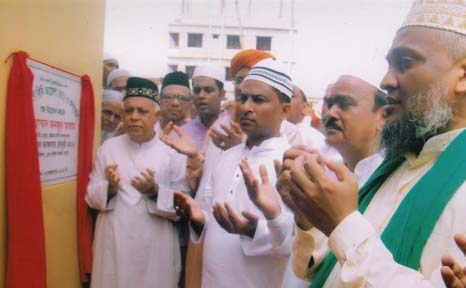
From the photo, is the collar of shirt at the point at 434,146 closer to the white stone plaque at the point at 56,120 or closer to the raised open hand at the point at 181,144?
the raised open hand at the point at 181,144

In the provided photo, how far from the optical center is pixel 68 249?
10.7ft

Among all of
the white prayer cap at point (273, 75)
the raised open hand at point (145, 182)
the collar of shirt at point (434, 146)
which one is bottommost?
the raised open hand at point (145, 182)

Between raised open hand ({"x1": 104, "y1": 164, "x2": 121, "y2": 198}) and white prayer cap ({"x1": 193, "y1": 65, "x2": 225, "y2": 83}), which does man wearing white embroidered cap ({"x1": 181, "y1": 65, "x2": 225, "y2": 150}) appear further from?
raised open hand ({"x1": 104, "y1": 164, "x2": 121, "y2": 198})

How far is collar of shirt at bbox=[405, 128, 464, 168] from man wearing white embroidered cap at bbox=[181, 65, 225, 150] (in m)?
2.63

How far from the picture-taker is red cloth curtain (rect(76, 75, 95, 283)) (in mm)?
3371

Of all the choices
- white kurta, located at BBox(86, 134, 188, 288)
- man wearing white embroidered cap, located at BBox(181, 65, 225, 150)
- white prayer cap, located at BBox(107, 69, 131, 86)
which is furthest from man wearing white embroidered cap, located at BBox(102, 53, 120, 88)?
white kurta, located at BBox(86, 134, 188, 288)

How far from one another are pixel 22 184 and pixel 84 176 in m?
0.98

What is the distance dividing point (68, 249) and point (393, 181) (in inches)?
105

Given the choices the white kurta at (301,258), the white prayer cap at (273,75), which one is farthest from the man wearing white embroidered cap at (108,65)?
the white kurta at (301,258)

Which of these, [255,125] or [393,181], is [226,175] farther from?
[393,181]

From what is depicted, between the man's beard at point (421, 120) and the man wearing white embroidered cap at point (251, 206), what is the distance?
0.76m

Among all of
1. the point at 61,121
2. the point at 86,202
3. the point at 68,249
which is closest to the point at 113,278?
the point at 68,249

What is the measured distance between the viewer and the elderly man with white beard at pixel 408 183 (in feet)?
3.46

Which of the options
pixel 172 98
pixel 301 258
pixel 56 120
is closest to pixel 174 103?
pixel 172 98
